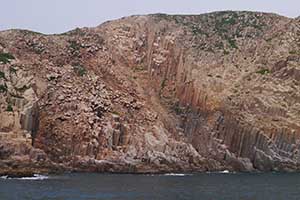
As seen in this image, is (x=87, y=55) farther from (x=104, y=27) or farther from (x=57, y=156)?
(x=57, y=156)

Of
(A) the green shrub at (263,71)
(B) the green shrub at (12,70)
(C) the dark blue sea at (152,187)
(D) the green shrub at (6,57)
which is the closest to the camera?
(C) the dark blue sea at (152,187)

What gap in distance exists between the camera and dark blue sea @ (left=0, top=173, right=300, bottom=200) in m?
68.3

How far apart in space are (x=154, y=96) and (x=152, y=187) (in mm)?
45296

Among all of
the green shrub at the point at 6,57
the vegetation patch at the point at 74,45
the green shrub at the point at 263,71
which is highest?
the vegetation patch at the point at 74,45

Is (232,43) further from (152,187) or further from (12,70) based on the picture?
(152,187)

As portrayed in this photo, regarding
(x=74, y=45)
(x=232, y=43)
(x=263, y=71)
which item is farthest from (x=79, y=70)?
(x=263, y=71)

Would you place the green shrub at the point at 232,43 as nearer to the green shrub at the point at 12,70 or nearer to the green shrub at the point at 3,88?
the green shrub at the point at 12,70

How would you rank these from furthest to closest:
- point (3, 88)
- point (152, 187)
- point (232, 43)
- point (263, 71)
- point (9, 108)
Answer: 1. point (232, 43)
2. point (263, 71)
3. point (3, 88)
4. point (9, 108)
5. point (152, 187)

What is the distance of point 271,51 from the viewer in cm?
13038

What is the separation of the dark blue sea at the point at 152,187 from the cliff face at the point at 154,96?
351 inches

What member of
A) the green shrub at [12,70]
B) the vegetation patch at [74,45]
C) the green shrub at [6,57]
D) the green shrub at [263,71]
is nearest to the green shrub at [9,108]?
the green shrub at [12,70]

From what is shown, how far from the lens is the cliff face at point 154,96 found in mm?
103938

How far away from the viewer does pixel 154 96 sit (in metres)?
123

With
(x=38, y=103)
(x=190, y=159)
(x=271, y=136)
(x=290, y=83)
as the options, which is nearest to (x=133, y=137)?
(x=190, y=159)
